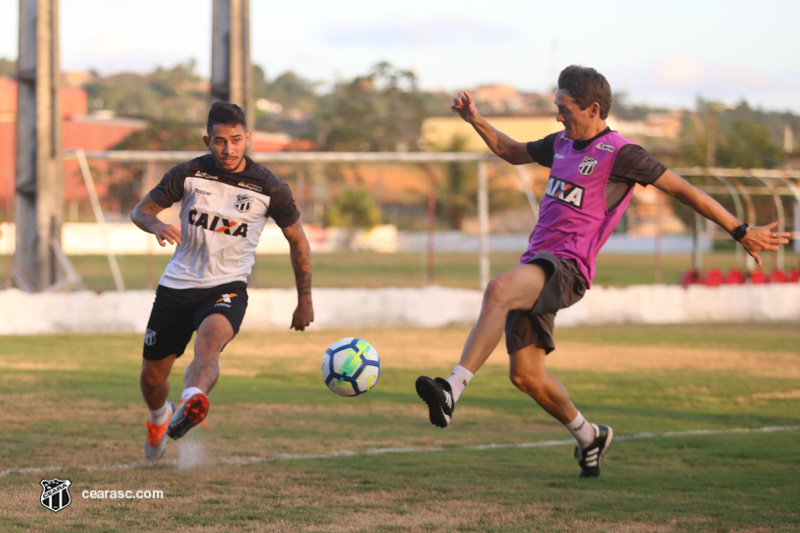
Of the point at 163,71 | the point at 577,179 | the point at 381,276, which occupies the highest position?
the point at 163,71

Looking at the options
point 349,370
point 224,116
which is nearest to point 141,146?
point 224,116

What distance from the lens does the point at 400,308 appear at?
18000mm

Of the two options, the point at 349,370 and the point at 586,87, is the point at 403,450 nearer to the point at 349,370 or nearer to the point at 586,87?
the point at 349,370

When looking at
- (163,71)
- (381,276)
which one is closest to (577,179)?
(381,276)

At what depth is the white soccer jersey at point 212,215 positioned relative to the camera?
6.45 m

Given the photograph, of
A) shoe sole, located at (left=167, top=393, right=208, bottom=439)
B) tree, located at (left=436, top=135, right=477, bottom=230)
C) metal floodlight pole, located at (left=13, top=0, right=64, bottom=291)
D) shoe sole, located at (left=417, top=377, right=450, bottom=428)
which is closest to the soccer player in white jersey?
shoe sole, located at (left=167, top=393, right=208, bottom=439)

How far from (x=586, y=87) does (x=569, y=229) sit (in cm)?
81

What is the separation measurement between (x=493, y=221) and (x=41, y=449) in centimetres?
6010

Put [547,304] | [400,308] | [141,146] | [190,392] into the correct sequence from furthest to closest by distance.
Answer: [141,146] < [400,308] < [547,304] < [190,392]

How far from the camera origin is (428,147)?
219 ft

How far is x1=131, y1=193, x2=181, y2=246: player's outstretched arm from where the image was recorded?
5902 mm

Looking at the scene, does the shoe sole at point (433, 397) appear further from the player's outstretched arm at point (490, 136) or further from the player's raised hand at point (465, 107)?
the player's raised hand at point (465, 107)

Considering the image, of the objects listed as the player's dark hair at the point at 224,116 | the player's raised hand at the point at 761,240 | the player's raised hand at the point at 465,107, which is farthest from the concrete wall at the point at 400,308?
the player's raised hand at the point at 761,240

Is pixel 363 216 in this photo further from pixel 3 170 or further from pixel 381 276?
pixel 3 170
